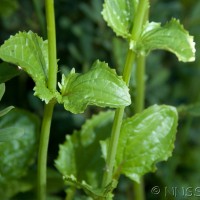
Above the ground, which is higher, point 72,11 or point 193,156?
point 72,11

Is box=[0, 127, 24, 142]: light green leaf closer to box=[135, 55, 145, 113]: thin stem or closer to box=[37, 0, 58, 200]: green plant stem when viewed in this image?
box=[37, 0, 58, 200]: green plant stem

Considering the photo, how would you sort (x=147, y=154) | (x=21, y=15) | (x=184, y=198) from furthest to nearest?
1. (x=21, y=15)
2. (x=184, y=198)
3. (x=147, y=154)

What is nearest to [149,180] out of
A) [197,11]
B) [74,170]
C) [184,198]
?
[184,198]

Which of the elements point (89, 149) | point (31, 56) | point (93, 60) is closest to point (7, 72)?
point (31, 56)

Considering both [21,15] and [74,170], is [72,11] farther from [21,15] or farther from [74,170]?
[74,170]

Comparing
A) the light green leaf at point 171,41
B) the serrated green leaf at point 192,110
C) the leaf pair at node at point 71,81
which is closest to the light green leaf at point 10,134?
the leaf pair at node at point 71,81

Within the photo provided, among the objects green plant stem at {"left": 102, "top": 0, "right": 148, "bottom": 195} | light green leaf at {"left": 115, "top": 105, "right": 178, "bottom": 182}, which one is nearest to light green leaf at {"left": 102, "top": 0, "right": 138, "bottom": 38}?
green plant stem at {"left": 102, "top": 0, "right": 148, "bottom": 195}

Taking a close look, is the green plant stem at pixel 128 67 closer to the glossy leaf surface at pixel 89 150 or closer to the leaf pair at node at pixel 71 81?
the leaf pair at node at pixel 71 81
